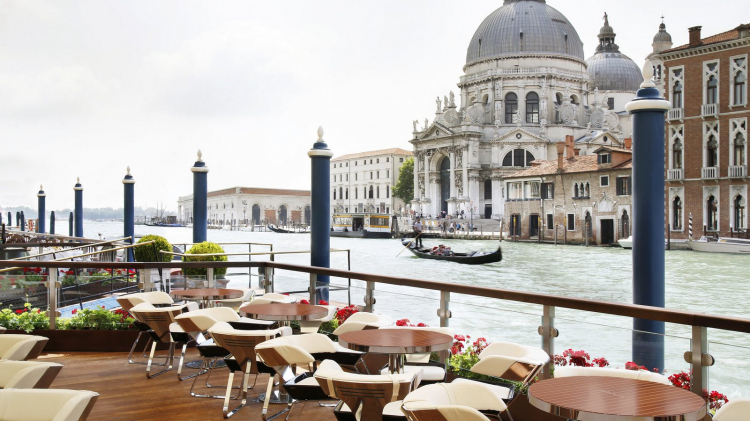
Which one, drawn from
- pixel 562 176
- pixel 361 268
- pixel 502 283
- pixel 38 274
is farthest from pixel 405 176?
pixel 38 274

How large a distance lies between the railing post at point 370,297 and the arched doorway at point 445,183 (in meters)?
57.5

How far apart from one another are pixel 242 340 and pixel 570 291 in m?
19.6

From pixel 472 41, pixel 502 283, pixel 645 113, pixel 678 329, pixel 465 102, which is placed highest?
pixel 472 41

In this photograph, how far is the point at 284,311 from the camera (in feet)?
14.6

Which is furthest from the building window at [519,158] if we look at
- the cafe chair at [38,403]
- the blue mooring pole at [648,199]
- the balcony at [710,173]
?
the cafe chair at [38,403]

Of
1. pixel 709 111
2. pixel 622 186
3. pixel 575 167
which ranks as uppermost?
pixel 709 111

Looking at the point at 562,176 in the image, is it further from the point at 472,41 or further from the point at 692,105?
the point at 472,41

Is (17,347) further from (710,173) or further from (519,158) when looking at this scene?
(519,158)

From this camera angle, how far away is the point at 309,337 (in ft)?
12.3

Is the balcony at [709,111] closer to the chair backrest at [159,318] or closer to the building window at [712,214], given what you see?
the building window at [712,214]

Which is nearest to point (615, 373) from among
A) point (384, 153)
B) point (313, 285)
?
point (313, 285)

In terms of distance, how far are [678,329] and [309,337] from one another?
1.84m

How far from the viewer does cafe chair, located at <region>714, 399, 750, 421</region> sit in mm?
2348

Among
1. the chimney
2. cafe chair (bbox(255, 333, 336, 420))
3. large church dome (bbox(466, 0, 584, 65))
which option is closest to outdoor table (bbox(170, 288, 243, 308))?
cafe chair (bbox(255, 333, 336, 420))
